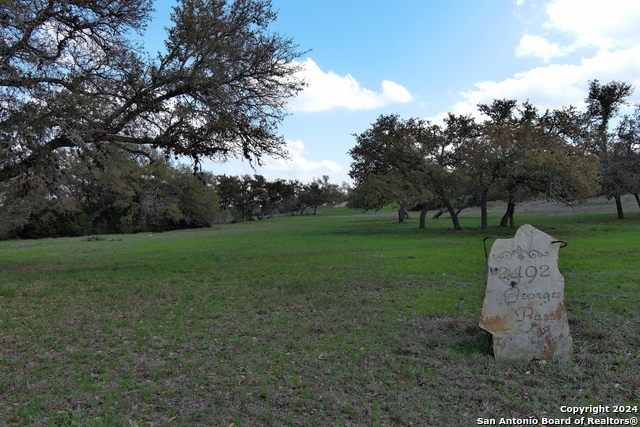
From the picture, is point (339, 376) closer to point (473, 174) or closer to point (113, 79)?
point (113, 79)

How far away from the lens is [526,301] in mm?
5293

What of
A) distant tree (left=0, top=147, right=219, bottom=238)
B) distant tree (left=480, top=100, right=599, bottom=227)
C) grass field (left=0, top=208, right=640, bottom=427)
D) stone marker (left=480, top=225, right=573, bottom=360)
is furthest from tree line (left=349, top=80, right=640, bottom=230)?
distant tree (left=0, top=147, right=219, bottom=238)

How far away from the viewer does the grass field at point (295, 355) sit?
13.5 ft

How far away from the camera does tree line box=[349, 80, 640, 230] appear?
24484 millimetres

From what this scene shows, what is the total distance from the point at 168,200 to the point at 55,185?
129 feet

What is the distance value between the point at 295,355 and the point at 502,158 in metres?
22.8

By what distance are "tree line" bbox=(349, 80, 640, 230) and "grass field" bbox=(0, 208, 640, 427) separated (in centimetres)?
1472

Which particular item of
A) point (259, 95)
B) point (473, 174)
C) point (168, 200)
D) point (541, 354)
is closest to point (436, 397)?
point (541, 354)

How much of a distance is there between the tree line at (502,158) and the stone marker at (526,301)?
2053 cm

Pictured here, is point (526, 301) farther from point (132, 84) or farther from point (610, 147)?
point (610, 147)

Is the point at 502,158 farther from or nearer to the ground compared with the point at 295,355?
farther from the ground

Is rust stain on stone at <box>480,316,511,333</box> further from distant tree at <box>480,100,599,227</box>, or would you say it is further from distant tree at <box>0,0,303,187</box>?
distant tree at <box>480,100,599,227</box>

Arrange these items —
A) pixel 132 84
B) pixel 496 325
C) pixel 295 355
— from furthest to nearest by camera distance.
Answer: pixel 132 84, pixel 295 355, pixel 496 325

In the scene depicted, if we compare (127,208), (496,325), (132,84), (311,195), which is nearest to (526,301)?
(496,325)
